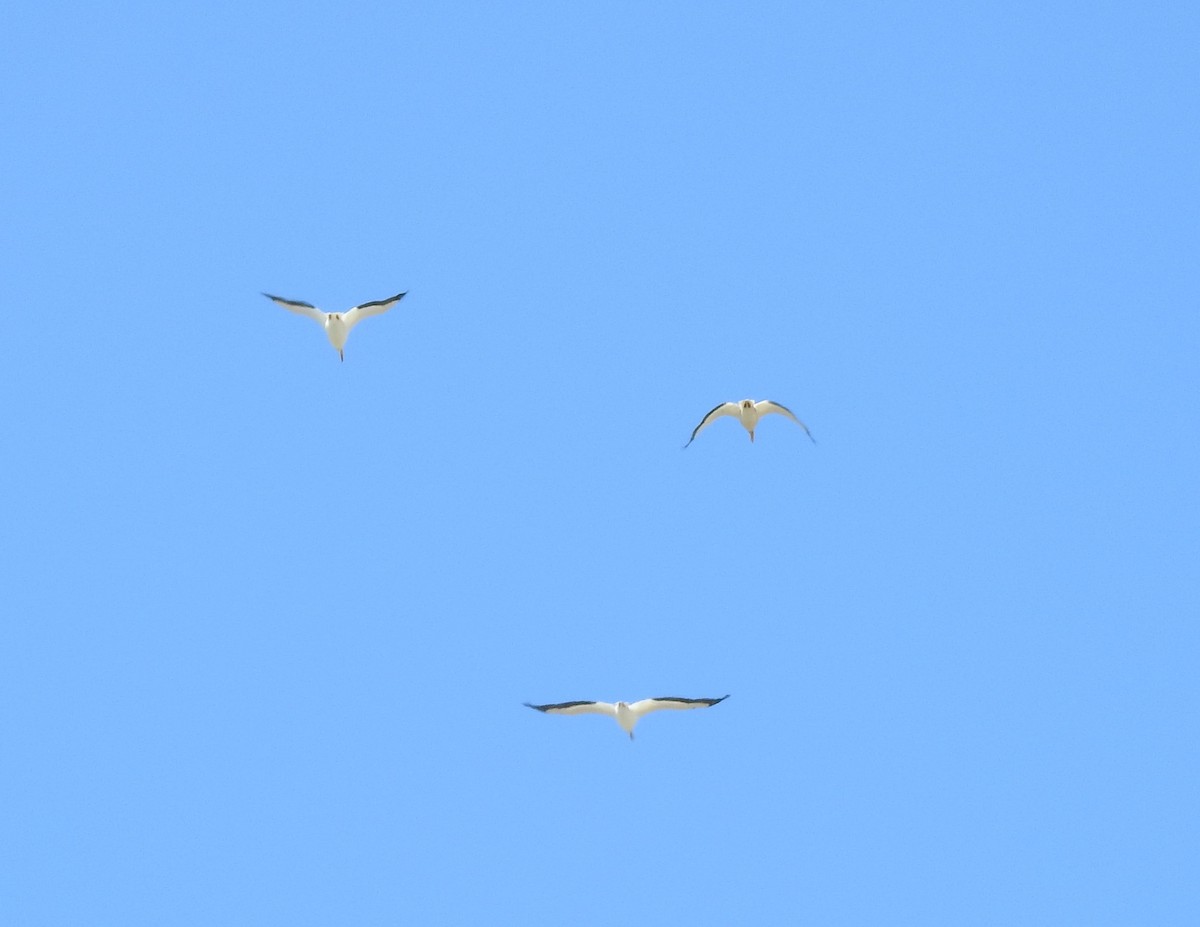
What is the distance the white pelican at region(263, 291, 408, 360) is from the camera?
42.7 m

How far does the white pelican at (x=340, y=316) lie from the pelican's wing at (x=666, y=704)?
11666 mm

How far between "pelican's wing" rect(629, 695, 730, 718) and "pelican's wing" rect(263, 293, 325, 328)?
1262 cm

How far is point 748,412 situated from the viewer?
42.2 meters

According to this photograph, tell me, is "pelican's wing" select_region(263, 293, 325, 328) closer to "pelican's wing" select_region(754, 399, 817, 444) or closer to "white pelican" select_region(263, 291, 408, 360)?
"white pelican" select_region(263, 291, 408, 360)

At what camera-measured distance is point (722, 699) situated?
38.7 m

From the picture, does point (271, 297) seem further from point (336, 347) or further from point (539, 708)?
point (539, 708)

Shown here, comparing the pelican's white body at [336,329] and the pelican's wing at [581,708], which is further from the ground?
the pelican's white body at [336,329]

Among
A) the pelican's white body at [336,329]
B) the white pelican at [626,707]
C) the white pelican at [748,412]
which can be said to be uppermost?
the pelican's white body at [336,329]

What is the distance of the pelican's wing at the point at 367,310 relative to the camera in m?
42.5

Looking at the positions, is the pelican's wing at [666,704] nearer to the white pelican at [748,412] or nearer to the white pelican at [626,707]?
the white pelican at [626,707]

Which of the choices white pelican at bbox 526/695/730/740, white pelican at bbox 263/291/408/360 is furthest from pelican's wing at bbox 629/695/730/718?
white pelican at bbox 263/291/408/360

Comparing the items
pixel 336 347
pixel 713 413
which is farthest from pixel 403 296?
pixel 713 413

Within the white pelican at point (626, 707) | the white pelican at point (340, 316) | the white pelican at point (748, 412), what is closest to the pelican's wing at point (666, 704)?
the white pelican at point (626, 707)

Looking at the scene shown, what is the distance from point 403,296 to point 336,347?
2366 mm
